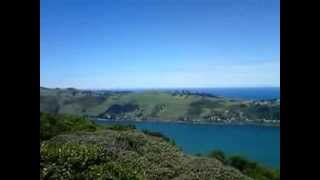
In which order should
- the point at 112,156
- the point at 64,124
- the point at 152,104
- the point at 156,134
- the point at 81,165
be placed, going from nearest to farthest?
the point at 81,165 → the point at 112,156 → the point at 152,104 → the point at 64,124 → the point at 156,134

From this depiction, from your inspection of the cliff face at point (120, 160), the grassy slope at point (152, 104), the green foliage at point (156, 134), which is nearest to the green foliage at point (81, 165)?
the cliff face at point (120, 160)

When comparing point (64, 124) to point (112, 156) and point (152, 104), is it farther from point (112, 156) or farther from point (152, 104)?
point (152, 104)

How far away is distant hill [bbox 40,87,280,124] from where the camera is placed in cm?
524

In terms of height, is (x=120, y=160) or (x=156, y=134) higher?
(x=156, y=134)

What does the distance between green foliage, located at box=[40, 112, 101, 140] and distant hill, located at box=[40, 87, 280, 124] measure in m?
0.22

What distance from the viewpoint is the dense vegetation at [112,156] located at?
541cm

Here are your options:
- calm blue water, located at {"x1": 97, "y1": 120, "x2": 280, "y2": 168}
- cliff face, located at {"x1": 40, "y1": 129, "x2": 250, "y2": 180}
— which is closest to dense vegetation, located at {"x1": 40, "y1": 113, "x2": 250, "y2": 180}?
cliff face, located at {"x1": 40, "y1": 129, "x2": 250, "y2": 180}

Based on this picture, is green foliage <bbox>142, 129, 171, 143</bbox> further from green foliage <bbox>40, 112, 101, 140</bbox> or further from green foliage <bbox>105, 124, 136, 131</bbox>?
green foliage <bbox>40, 112, 101, 140</bbox>

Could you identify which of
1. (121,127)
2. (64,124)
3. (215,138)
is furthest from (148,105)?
(64,124)

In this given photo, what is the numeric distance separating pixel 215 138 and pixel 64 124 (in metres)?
2.18

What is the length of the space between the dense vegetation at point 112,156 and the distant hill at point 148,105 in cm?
33

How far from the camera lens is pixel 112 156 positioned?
5625 millimetres
